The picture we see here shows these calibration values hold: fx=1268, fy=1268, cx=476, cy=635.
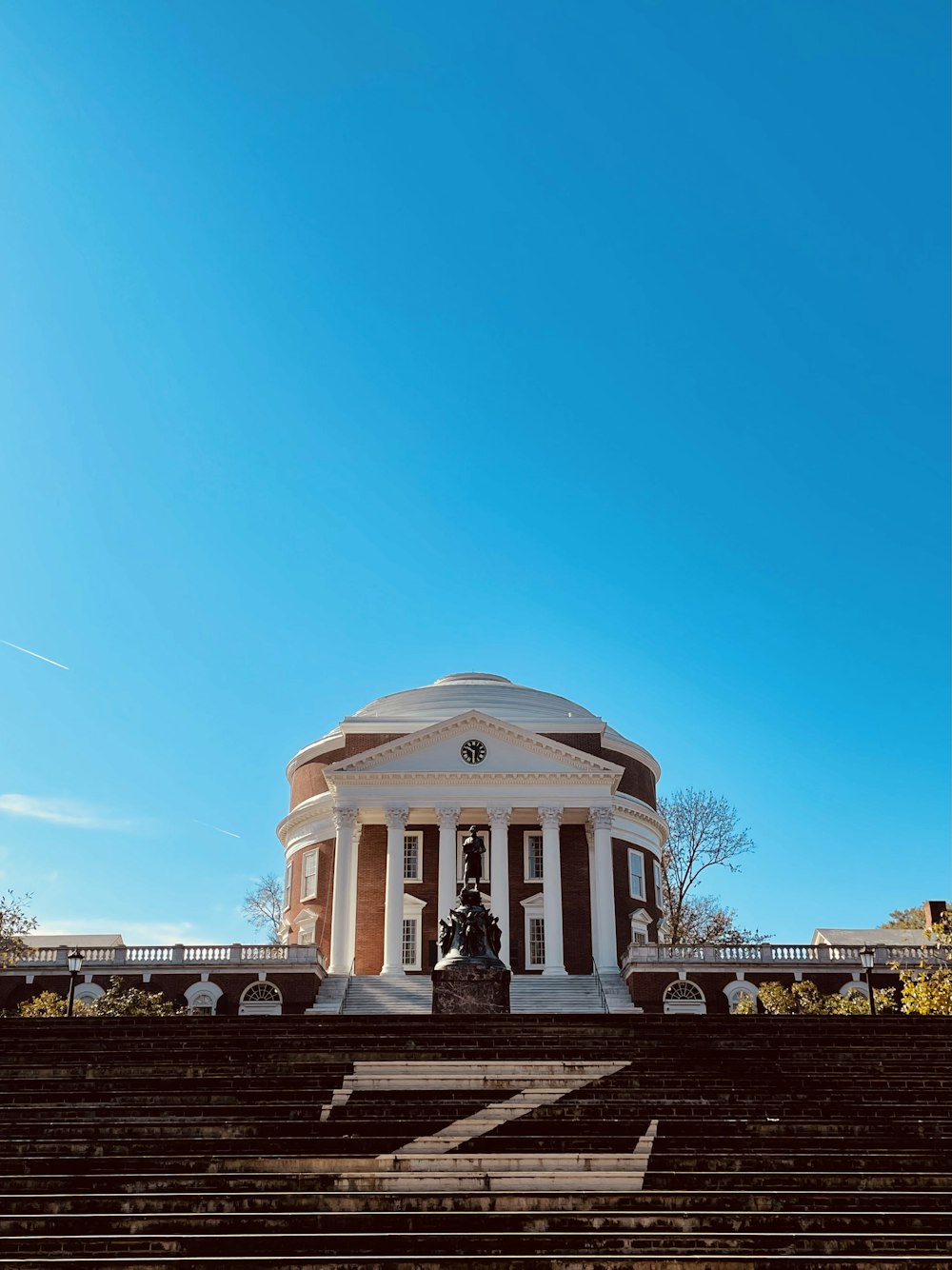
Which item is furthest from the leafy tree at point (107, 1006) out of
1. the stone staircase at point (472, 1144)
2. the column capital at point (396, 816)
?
the stone staircase at point (472, 1144)

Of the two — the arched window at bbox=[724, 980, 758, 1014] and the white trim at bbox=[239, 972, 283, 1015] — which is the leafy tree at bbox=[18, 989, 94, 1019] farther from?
the arched window at bbox=[724, 980, 758, 1014]

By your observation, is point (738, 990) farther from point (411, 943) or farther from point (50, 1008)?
point (50, 1008)

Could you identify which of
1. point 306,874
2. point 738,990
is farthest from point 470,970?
point 306,874

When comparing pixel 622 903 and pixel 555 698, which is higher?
pixel 555 698

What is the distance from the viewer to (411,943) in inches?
1972

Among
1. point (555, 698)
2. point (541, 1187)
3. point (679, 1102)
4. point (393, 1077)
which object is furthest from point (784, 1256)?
point (555, 698)

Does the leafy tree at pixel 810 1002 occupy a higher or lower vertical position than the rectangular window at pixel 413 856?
lower

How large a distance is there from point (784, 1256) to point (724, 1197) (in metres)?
1.60

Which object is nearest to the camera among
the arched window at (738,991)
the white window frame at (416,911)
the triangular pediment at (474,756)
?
the arched window at (738,991)

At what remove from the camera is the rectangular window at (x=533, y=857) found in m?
51.8

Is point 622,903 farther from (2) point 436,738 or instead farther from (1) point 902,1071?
(1) point 902,1071

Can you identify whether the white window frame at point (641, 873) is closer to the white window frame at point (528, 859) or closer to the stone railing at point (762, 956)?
the white window frame at point (528, 859)

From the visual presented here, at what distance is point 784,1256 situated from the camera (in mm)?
14250

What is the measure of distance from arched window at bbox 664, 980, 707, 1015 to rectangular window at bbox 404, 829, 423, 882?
1176 centimetres
